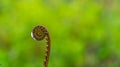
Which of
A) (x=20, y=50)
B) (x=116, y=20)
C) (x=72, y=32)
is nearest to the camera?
(x=20, y=50)

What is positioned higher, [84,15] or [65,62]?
[84,15]

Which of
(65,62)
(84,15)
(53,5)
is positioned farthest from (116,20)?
(65,62)

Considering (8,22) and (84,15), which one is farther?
(84,15)

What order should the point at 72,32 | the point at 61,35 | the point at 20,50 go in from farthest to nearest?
the point at 72,32 → the point at 61,35 → the point at 20,50

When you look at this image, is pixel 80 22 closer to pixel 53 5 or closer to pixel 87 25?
pixel 87 25

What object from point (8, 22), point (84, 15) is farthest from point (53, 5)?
point (8, 22)

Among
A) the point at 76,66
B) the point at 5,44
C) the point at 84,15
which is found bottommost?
the point at 76,66
